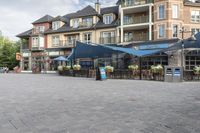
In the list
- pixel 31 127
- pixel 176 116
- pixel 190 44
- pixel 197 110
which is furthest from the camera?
pixel 190 44

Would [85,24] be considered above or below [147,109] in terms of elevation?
above

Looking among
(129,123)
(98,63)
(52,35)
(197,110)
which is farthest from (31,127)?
(52,35)

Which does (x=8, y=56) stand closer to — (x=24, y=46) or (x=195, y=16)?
(x=24, y=46)

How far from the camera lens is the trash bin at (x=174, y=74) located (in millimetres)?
17875

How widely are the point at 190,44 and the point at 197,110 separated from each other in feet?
48.7

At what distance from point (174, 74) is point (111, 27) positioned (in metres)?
20.2

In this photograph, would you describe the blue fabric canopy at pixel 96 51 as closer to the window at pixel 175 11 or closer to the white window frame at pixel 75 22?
the window at pixel 175 11

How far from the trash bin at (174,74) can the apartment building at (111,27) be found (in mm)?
6127

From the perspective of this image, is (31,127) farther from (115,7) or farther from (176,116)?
(115,7)

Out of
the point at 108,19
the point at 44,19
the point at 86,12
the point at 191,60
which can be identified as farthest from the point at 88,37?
the point at 191,60

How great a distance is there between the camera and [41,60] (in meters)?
44.3

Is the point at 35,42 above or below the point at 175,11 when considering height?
below

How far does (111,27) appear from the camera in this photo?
120ft

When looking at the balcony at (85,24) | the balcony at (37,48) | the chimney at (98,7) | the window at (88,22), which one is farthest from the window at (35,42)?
the chimney at (98,7)
